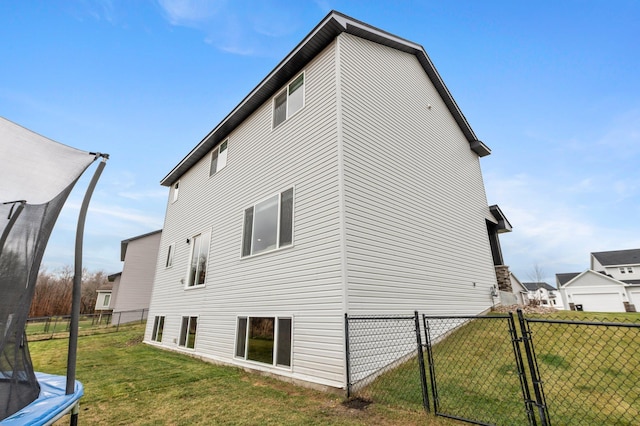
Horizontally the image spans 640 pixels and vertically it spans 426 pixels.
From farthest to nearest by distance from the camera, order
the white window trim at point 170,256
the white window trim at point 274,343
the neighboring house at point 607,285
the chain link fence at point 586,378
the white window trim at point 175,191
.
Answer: the neighboring house at point 607,285 < the white window trim at point 175,191 < the white window trim at point 170,256 < the white window trim at point 274,343 < the chain link fence at point 586,378

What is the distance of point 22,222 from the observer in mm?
2389

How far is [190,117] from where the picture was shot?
16.5 m

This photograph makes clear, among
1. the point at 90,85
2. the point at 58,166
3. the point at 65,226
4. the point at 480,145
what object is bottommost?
the point at 65,226

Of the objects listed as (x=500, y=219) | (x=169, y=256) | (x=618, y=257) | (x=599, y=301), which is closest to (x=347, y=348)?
(x=169, y=256)

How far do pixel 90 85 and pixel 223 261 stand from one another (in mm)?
10324

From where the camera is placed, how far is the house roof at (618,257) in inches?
1265

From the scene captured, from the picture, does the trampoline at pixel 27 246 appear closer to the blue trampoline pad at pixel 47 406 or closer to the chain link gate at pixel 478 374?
the blue trampoline pad at pixel 47 406

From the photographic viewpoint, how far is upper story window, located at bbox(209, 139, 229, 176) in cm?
1031

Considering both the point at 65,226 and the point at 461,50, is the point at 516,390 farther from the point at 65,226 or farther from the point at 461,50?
the point at 461,50

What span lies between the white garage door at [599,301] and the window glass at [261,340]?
2999 cm

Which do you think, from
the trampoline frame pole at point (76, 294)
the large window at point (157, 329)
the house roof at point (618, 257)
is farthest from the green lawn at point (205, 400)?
the house roof at point (618, 257)

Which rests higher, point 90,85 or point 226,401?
point 90,85

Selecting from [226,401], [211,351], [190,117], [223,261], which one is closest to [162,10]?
[190,117]

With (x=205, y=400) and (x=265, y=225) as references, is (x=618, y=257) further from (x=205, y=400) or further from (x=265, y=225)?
(x=205, y=400)
